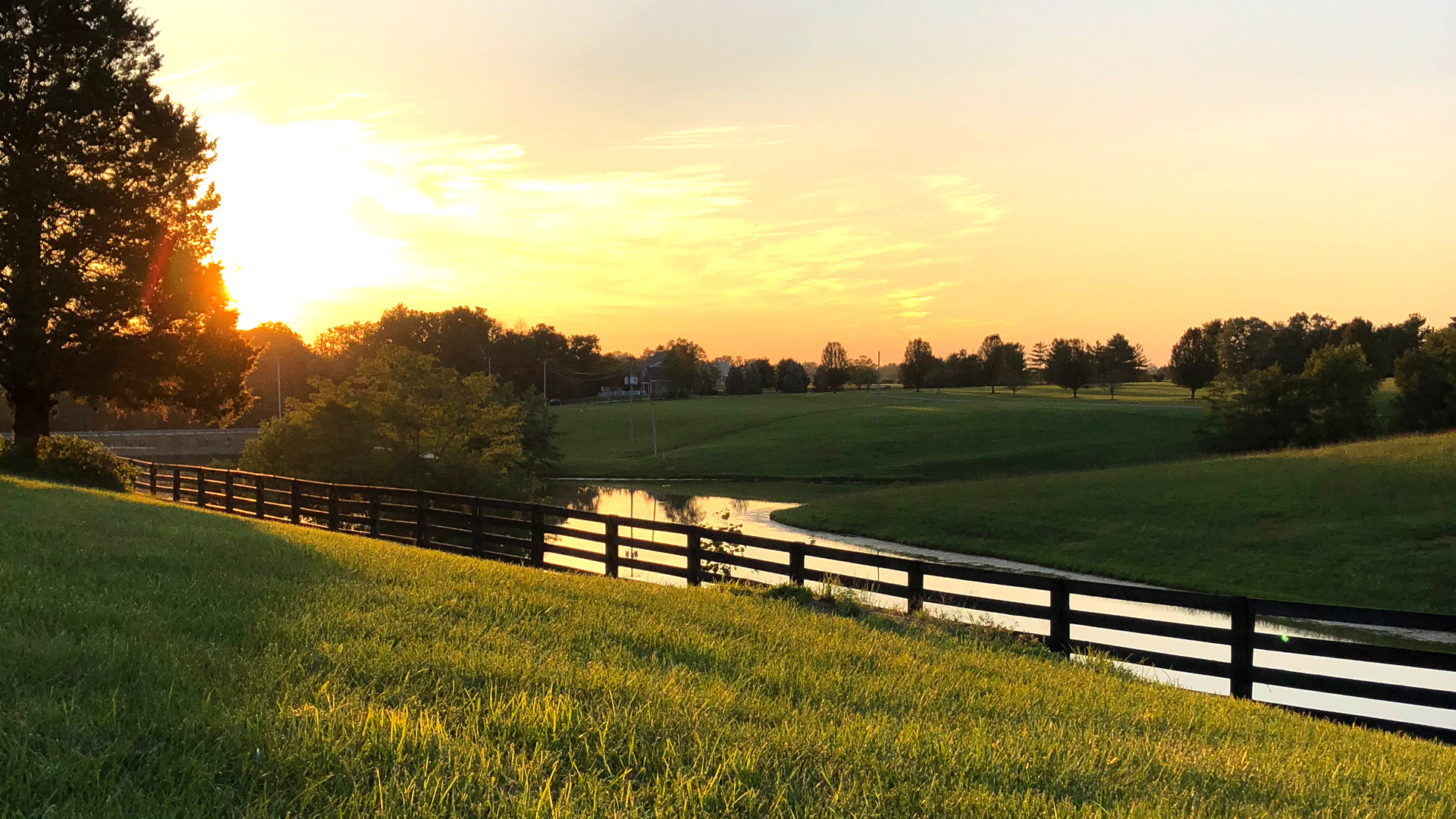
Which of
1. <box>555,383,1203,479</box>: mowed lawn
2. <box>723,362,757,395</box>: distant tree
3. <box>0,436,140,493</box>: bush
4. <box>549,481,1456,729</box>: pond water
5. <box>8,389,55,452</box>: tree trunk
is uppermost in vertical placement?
<box>723,362,757,395</box>: distant tree

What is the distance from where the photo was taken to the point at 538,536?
55.3 ft

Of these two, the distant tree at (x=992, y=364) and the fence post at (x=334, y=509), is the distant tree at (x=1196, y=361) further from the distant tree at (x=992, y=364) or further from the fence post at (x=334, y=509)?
the fence post at (x=334, y=509)

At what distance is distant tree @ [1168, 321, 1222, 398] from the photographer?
361ft

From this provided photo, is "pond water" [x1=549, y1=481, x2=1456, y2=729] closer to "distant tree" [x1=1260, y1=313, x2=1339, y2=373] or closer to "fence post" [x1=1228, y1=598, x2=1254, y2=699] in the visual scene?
"fence post" [x1=1228, y1=598, x2=1254, y2=699]

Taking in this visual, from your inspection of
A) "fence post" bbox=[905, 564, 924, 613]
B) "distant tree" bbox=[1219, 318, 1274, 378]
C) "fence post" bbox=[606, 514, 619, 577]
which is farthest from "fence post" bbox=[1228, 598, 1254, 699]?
"distant tree" bbox=[1219, 318, 1274, 378]

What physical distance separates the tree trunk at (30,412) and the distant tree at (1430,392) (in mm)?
76200

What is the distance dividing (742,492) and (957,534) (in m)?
24.4

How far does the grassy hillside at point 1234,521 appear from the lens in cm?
2834

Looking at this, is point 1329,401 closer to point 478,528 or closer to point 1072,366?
point 1072,366

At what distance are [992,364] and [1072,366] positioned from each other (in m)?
22.2

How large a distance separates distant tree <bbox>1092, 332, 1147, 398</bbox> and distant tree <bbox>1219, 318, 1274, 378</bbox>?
1372 centimetres

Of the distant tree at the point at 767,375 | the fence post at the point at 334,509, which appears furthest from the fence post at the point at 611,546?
the distant tree at the point at 767,375

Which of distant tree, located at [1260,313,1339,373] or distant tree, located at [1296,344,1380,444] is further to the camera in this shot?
distant tree, located at [1260,313,1339,373]

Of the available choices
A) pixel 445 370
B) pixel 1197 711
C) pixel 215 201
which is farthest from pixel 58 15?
pixel 1197 711
